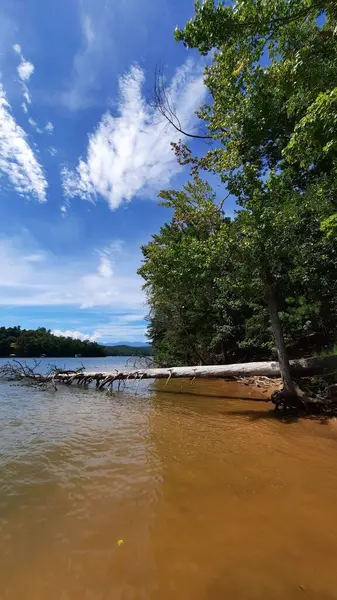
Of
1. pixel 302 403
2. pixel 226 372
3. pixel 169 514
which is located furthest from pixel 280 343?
pixel 169 514

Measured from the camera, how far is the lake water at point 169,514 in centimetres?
282

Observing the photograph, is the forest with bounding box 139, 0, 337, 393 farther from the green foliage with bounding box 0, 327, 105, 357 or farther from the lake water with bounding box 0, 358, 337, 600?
the green foliage with bounding box 0, 327, 105, 357

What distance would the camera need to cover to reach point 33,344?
62875 millimetres

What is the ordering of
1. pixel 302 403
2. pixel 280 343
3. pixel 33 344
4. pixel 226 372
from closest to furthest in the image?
pixel 302 403 < pixel 280 343 < pixel 226 372 < pixel 33 344

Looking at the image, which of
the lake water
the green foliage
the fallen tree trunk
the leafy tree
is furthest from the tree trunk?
the green foliage

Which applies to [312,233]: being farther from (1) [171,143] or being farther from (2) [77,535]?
(2) [77,535]

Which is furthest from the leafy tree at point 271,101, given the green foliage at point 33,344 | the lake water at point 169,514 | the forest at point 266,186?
the green foliage at point 33,344

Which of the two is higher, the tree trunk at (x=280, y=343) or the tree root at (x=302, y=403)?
the tree trunk at (x=280, y=343)

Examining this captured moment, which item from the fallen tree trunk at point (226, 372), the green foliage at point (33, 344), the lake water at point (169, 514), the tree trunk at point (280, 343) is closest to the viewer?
the lake water at point (169, 514)

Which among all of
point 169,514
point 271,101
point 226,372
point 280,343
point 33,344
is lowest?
point 169,514

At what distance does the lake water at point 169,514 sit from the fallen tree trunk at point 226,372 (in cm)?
299

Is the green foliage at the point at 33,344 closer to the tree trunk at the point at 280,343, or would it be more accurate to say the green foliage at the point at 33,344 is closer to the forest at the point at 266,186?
the forest at the point at 266,186

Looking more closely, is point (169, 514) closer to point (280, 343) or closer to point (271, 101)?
point (280, 343)

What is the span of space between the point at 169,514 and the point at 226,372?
9722 mm
